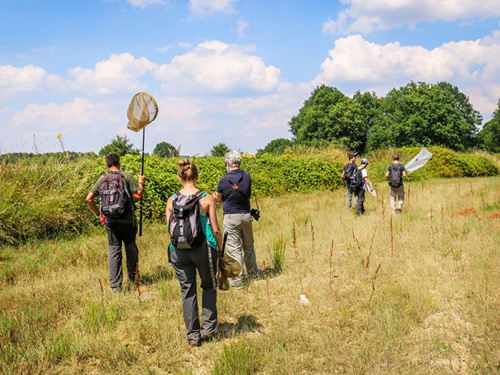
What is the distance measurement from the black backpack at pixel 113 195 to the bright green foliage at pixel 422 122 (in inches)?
1867

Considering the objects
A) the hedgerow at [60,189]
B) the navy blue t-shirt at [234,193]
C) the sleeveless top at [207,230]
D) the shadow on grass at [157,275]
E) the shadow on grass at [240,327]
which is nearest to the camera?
the sleeveless top at [207,230]

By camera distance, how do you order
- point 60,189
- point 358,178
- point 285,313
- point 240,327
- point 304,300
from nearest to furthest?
point 240,327 → point 285,313 → point 304,300 → point 60,189 → point 358,178

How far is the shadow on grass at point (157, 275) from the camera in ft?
18.5

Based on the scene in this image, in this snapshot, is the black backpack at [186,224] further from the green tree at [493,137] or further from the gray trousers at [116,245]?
the green tree at [493,137]

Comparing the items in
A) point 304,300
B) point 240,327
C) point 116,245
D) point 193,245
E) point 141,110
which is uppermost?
point 141,110

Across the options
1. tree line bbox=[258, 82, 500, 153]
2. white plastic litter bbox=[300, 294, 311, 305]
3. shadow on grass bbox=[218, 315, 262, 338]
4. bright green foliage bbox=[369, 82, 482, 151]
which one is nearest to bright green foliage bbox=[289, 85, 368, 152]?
tree line bbox=[258, 82, 500, 153]

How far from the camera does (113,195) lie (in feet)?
15.9

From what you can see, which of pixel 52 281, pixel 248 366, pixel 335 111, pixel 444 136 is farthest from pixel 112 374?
pixel 444 136

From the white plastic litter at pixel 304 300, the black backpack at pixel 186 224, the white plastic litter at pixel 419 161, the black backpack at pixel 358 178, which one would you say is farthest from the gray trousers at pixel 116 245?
the white plastic litter at pixel 419 161

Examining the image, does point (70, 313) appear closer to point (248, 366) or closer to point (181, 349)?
point (181, 349)

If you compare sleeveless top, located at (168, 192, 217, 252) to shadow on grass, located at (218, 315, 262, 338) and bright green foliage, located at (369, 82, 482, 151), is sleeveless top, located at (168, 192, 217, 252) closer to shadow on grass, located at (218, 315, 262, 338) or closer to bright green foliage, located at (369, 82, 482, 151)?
shadow on grass, located at (218, 315, 262, 338)

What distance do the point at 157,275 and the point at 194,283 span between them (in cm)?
242

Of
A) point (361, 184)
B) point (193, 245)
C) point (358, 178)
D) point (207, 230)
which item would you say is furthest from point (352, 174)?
point (193, 245)

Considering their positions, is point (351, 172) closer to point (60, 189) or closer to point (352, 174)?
point (352, 174)
